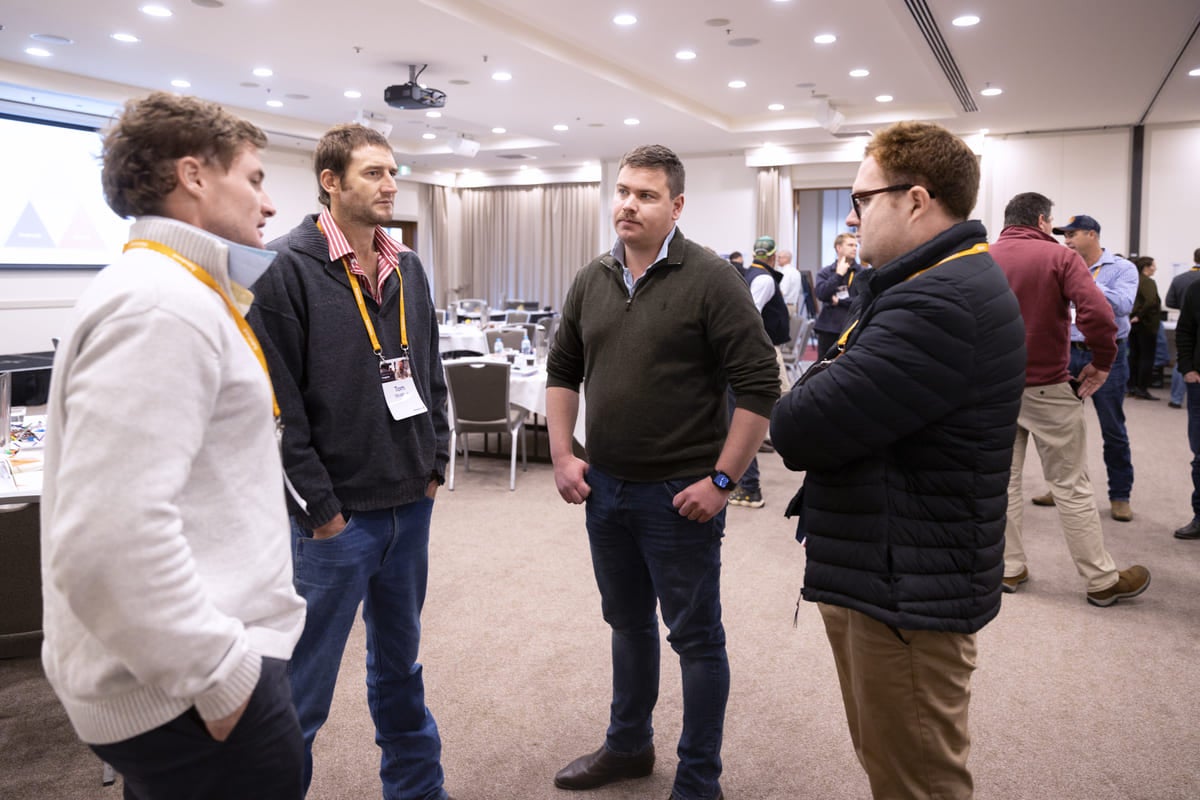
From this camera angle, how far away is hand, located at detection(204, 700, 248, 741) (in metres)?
1.07

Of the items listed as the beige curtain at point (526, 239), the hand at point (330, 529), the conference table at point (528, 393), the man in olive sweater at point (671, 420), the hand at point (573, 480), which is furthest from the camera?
the beige curtain at point (526, 239)

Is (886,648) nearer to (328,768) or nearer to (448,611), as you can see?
(328,768)

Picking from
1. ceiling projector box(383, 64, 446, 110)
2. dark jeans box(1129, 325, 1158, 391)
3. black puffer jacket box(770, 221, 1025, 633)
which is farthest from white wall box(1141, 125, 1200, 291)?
black puffer jacket box(770, 221, 1025, 633)

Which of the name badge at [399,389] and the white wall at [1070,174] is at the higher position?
the white wall at [1070,174]

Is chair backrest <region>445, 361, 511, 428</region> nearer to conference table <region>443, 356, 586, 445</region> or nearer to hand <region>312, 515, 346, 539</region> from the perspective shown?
conference table <region>443, 356, 586, 445</region>

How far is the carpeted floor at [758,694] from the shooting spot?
2.39 meters

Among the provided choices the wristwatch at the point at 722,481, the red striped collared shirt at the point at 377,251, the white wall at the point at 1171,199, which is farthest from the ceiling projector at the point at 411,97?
the white wall at the point at 1171,199

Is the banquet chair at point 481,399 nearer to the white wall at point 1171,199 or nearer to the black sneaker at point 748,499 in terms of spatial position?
the black sneaker at point 748,499

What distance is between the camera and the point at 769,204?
13.5m

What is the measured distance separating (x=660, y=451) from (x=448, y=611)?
192 centimetres

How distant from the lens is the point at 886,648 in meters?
1.61

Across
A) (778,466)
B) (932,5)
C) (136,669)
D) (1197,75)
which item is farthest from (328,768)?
(1197,75)

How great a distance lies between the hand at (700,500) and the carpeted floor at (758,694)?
851mm

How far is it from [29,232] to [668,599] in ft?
32.9
